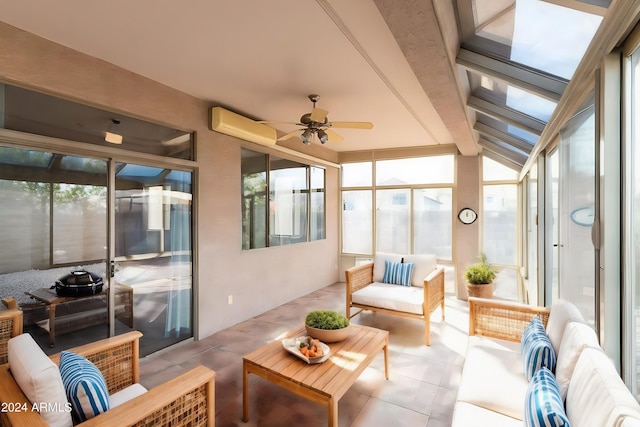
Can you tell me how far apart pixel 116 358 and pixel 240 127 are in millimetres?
2711

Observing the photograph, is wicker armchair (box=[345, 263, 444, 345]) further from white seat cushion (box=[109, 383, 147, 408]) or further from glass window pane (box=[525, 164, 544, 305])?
white seat cushion (box=[109, 383, 147, 408])

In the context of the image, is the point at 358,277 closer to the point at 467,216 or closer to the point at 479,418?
the point at 467,216

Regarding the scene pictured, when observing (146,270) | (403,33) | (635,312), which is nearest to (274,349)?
(146,270)

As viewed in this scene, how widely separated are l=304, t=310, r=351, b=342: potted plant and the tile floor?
1.53 ft

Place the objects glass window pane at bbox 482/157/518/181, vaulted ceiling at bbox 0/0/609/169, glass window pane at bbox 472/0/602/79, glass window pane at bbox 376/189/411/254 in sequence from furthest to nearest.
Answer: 1. glass window pane at bbox 376/189/411/254
2. glass window pane at bbox 482/157/518/181
3. vaulted ceiling at bbox 0/0/609/169
4. glass window pane at bbox 472/0/602/79

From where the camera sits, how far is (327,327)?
262 centimetres

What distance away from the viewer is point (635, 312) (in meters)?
1.27

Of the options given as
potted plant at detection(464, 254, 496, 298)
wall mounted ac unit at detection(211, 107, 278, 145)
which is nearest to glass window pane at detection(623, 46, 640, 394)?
wall mounted ac unit at detection(211, 107, 278, 145)

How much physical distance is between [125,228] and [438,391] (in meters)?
3.18

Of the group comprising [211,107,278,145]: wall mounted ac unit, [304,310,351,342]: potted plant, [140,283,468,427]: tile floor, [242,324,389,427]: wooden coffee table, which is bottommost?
[140,283,468,427]: tile floor

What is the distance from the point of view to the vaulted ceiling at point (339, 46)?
1.80m

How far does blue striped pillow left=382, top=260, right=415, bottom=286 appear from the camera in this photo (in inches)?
172

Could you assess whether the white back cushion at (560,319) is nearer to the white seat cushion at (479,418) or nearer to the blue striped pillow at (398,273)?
the white seat cushion at (479,418)

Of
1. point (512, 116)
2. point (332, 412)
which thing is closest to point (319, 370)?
point (332, 412)
